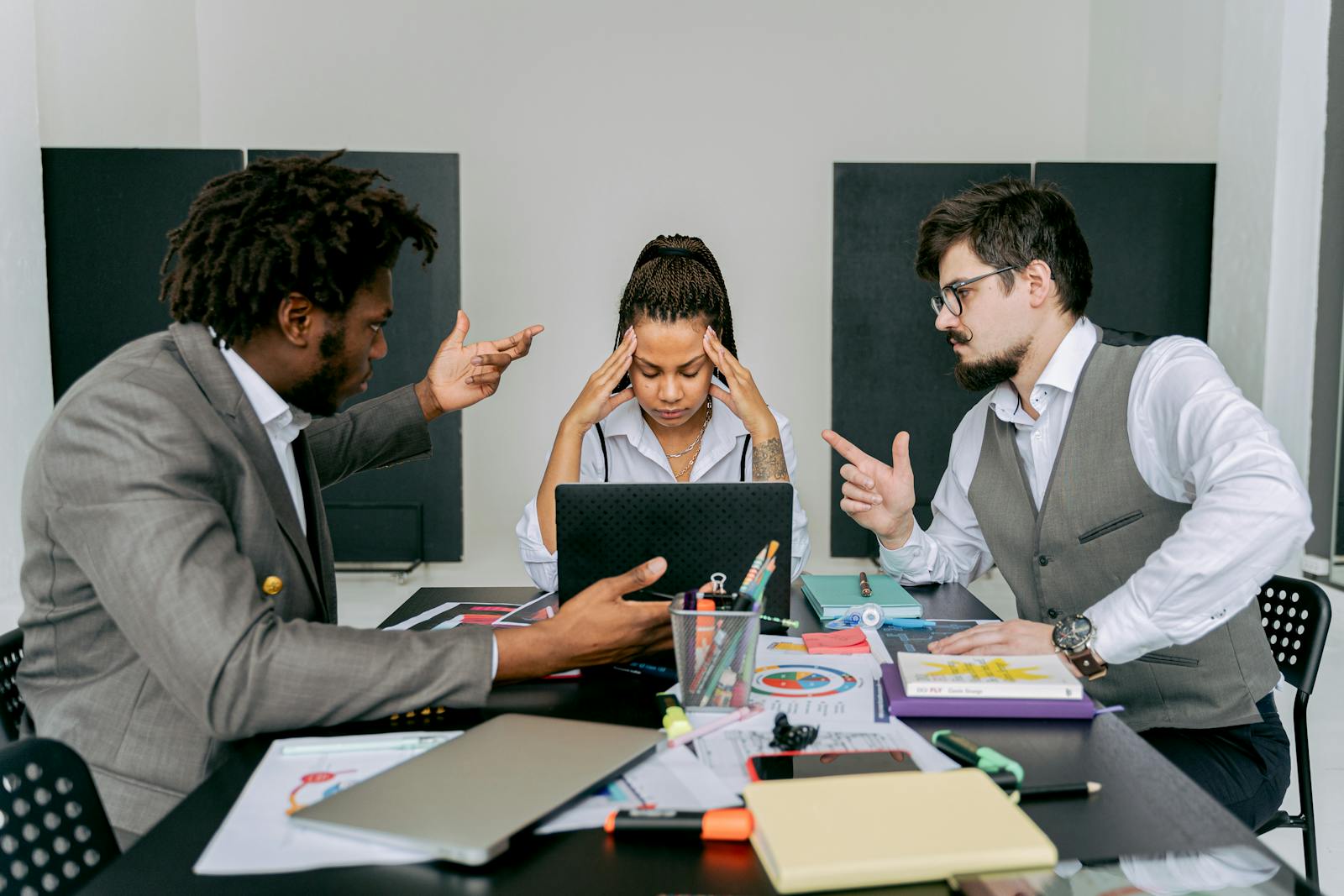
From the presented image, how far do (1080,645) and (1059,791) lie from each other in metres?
0.47

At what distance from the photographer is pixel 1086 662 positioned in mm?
1417

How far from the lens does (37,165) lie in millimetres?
4629

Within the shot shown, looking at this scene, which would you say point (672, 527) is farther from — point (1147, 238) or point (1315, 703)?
point (1147, 238)

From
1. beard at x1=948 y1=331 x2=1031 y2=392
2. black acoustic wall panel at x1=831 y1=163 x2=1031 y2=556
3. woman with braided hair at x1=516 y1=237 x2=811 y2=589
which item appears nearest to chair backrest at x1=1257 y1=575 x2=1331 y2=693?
beard at x1=948 y1=331 x2=1031 y2=392

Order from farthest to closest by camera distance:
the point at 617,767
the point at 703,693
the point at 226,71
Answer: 1. the point at 226,71
2. the point at 703,693
3. the point at 617,767

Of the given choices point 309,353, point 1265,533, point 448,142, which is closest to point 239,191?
point 309,353

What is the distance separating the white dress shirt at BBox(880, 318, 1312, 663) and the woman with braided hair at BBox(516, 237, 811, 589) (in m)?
0.48

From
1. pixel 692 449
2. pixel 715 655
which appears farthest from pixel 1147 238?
pixel 715 655

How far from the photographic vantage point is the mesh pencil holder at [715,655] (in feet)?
3.89

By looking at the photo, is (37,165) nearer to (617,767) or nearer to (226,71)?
(226,71)

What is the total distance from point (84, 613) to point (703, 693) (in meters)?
0.72

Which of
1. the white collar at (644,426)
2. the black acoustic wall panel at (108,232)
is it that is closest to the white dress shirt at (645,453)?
the white collar at (644,426)

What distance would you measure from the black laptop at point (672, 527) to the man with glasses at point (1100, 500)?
0.29 metres

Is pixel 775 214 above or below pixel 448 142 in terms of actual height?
below
